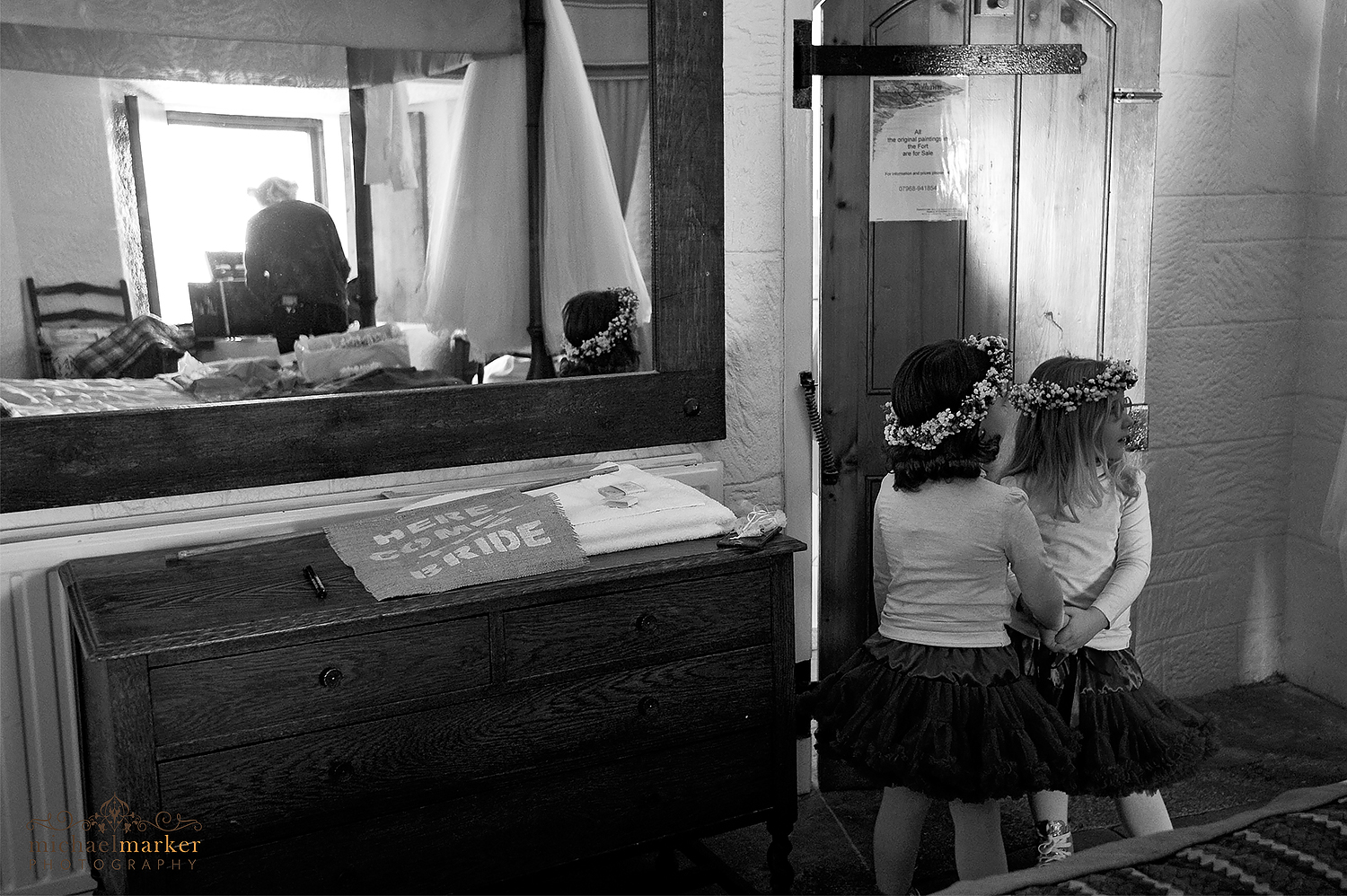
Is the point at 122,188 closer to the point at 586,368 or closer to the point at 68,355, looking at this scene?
the point at 68,355

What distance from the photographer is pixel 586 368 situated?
2.70 m

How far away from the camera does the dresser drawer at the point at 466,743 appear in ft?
6.31

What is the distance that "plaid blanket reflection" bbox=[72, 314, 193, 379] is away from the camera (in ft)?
7.30

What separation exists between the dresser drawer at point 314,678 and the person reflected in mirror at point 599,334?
0.80 m

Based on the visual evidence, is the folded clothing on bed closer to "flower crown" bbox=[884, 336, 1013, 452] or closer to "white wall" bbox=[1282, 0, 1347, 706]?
"flower crown" bbox=[884, 336, 1013, 452]

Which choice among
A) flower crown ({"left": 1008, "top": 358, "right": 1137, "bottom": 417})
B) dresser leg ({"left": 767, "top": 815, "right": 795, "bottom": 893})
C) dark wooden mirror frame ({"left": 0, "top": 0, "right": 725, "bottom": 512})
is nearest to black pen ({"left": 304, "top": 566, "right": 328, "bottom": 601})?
dark wooden mirror frame ({"left": 0, "top": 0, "right": 725, "bottom": 512})

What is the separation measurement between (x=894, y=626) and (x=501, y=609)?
0.89m

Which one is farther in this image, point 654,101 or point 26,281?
point 654,101

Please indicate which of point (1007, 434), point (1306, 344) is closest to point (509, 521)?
point (1007, 434)

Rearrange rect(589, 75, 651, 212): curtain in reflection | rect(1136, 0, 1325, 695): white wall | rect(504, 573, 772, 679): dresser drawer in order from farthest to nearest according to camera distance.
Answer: rect(1136, 0, 1325, 695): white wall < rect(589, 75, 651, 212): curtain in reflection < rect(504, 573, 772, 679): dresser drawer

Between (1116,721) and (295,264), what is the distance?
77.8 inches

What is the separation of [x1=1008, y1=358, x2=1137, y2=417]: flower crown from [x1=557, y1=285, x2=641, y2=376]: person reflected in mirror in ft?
3.00

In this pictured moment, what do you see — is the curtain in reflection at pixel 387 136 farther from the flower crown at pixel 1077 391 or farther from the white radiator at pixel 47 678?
the flower crown at pixel 1077 391

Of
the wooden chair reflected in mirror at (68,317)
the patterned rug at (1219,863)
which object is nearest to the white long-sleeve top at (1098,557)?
the patterned rug at (1219,863)
